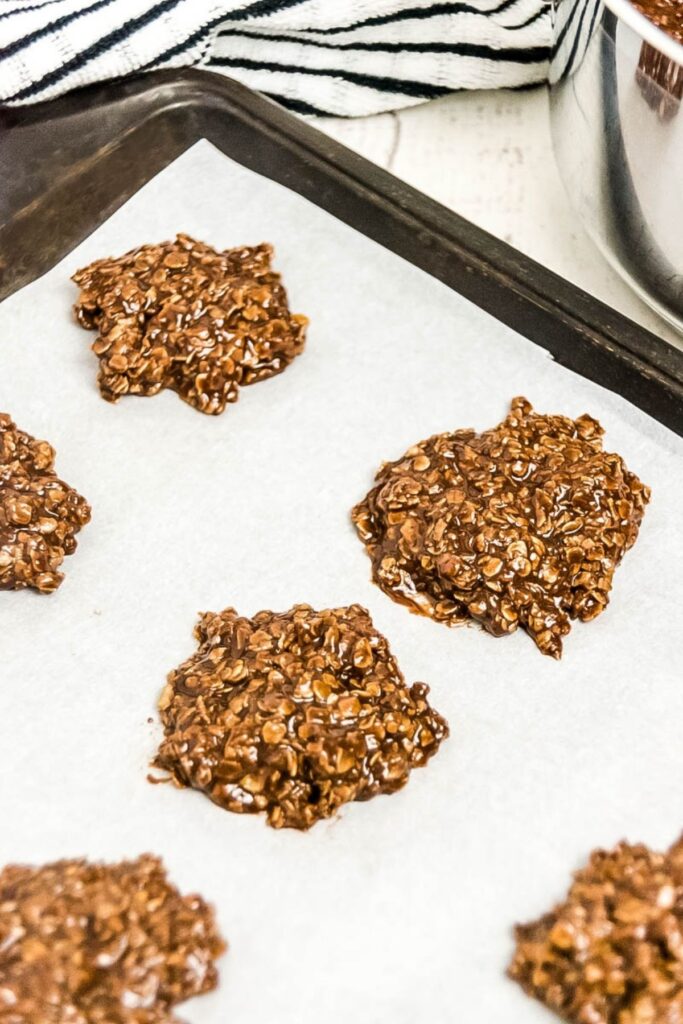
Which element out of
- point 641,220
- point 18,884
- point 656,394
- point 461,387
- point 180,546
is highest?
point 641,220

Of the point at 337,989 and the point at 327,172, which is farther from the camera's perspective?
the point at 327,172

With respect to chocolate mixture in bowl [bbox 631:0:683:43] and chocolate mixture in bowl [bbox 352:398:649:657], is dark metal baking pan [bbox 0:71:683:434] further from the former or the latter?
chocolate mixture in bowl [bbox 631:0:683:43]

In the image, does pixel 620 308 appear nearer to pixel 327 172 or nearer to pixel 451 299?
pixel 451 299

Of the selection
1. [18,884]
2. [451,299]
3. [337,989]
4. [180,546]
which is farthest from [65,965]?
[451,299]

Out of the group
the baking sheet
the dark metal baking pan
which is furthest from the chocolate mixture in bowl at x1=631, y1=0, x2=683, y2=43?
the baking sheet

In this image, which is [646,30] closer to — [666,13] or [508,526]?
[666,13]

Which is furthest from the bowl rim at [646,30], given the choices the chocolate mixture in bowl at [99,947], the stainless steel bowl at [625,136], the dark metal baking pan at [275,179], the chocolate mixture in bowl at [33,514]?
the chocolate mixture in bowl at [99,947]
